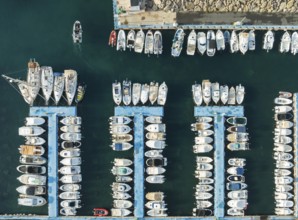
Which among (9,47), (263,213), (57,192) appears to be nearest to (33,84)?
(9,47)

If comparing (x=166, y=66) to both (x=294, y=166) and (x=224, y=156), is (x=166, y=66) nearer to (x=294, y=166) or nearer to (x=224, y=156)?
(x=224, y=156)

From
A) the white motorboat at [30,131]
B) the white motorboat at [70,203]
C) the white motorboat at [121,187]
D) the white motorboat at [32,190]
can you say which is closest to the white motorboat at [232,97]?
the white motorboat at [121,187]

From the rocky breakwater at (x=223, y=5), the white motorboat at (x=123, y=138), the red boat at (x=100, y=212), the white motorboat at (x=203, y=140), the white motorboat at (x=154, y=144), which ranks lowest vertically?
the red boat at (x=100, y=212)

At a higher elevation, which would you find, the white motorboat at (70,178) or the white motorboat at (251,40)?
the white motorboat at (251,40)

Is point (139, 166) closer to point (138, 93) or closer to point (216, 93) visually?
point (138, 93)

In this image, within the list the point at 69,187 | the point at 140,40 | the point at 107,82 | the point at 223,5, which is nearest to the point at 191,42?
the point at 223,5

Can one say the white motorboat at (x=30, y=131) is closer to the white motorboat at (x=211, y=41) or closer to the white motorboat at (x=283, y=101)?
the white motorboat at (x=211, y=41)
